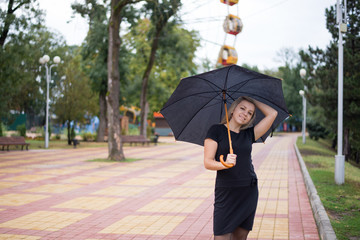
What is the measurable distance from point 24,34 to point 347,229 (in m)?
21.1

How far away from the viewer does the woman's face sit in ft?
12.7

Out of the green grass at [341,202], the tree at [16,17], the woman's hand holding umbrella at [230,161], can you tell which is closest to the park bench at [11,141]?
the tree at [16,17]

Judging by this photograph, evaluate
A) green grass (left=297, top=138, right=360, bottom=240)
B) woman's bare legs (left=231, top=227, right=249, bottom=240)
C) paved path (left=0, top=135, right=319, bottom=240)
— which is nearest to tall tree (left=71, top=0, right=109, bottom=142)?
paved path (left=0, top=135, right=319, bottom=240)

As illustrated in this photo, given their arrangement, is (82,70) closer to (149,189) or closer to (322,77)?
(322,77)

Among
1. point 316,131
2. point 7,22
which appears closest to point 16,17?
point 7,22

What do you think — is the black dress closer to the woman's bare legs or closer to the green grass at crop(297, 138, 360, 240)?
the woman's bare legs

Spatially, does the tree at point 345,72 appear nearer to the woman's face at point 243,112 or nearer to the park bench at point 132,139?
the park bench at point 132,139

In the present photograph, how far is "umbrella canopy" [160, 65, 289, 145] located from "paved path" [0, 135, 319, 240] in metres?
2.34

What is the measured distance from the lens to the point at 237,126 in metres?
3.89

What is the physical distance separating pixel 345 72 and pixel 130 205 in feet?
43.9

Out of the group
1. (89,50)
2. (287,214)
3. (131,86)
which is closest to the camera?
(287,214)

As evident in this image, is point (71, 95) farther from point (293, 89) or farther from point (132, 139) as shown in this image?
point (293, 89)

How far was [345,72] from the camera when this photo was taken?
62.1 feet

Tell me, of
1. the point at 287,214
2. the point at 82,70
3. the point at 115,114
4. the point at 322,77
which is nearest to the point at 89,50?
the point at 82,70
